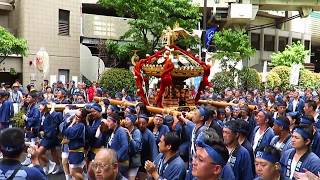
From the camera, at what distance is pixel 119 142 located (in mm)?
8406

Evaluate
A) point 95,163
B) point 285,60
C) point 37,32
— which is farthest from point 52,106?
point 285,60

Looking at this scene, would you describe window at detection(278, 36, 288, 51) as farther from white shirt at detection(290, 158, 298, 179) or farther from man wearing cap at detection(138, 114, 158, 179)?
white shirt at detection(290, 158, 298, 179)

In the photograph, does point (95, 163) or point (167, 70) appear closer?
point (95, 163)

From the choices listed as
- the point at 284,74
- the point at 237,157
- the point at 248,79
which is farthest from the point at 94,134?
the point at 284,74

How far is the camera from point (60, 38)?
29.2 meters

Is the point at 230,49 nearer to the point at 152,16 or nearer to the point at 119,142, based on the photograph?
the point at 152,16

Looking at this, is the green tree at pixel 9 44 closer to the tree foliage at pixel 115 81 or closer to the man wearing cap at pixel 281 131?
the tree foliage at pixel 115 81

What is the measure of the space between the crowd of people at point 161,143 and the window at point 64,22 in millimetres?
15061

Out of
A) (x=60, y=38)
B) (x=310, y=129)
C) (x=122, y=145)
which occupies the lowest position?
(x=122, y=145)

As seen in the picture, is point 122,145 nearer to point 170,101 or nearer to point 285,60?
point 170,101

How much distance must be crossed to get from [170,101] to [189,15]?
1416 cm

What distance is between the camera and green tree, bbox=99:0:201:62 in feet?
85.1

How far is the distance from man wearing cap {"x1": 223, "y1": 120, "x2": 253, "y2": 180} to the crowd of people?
0.04ft

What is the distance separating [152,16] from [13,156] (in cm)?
2171
